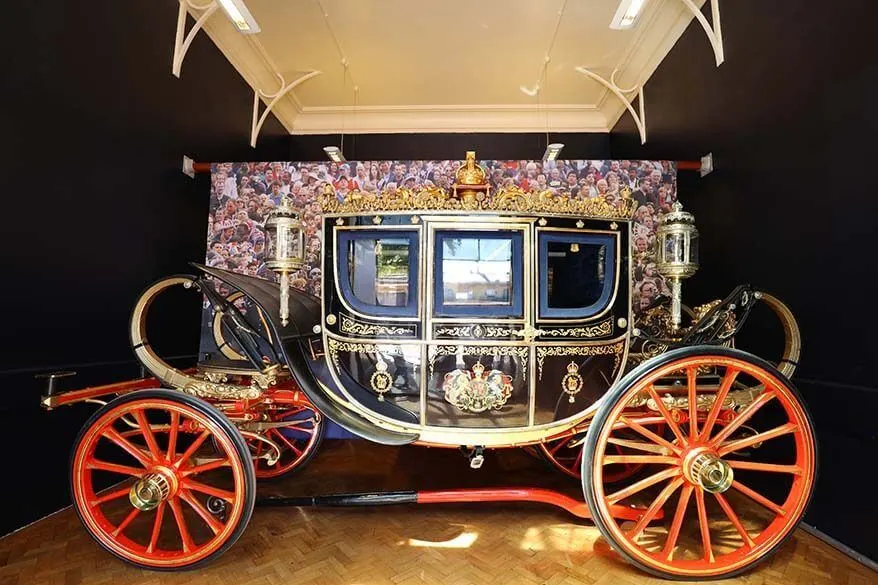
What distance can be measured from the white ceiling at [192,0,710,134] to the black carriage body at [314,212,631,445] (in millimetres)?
2151

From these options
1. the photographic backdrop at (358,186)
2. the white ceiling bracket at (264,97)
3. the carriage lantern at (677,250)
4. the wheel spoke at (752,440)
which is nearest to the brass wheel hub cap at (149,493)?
the photographic backdrop at (358,186)

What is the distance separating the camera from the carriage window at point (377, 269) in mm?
1950

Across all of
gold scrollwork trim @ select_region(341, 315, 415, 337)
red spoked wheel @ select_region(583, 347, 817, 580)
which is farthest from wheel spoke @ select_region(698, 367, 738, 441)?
gold scrollwork trim @ select_region(341, 315, 415, 337)

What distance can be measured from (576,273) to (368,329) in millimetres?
984

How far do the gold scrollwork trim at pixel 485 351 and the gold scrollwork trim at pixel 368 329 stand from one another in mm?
143

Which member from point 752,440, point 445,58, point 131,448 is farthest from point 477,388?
point 445,58

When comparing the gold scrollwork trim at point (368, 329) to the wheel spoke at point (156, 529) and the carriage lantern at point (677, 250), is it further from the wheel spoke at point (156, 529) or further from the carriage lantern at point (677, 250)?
the carriage lantern at point (677, 250)

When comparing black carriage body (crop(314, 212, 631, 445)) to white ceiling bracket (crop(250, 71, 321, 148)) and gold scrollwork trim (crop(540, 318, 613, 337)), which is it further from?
white ceiling bracket (crop(250, 71, 321, 148))

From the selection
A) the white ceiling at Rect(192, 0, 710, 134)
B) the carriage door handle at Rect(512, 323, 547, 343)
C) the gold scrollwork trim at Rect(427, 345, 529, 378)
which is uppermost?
the white ceiling at Rect(192, 0, 710, 134)

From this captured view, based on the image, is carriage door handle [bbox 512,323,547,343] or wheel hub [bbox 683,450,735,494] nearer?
wheel hub [bbox 683,450,735,494]

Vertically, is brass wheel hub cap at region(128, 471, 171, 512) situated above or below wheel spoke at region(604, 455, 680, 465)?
below

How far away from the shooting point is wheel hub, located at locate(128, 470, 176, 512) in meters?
1.65

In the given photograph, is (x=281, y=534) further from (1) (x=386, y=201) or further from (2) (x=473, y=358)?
(1) (x=386, y=201)

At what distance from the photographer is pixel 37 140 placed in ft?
6.48
